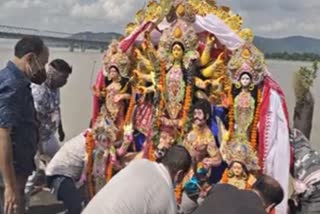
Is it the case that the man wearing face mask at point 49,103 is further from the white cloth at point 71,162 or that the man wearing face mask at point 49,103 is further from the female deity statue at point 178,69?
the female deity statue at point 178,69

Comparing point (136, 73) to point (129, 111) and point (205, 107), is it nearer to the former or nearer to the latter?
point (129, 111)

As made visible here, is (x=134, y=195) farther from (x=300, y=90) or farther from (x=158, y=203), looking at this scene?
(x=300, y=90)

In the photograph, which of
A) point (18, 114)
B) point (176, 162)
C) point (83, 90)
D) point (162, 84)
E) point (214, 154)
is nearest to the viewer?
point (176, 162)

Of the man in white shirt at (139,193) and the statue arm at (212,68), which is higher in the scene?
the statue arm at (212,68)

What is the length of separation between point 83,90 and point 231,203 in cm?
810

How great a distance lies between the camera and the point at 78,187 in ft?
23.2

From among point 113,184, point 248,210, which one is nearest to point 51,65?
point 113,184

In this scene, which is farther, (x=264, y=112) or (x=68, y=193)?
(x=68, y=193)

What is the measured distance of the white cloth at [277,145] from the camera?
6.14m

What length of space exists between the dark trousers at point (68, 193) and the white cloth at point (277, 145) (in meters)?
1.68

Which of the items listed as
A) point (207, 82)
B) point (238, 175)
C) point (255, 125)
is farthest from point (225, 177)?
point (207, 82)

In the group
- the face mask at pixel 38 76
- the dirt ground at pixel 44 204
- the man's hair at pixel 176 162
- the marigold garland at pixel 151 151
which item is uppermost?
the face mask at pixel 38 76

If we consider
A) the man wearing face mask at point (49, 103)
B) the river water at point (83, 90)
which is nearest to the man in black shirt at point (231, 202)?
the man wearing face mask at point (49, 103)

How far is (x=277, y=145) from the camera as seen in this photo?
20.2ft
